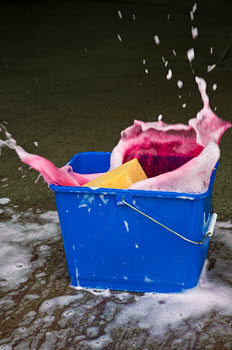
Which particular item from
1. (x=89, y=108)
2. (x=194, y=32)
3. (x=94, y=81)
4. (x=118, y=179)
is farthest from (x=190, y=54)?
(x=118, y=179)

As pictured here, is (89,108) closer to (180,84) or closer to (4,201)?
(180,84)

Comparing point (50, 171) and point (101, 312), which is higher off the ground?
point (50, 171)

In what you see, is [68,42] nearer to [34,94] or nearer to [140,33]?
[140,33]

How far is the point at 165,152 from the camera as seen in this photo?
1867 mm

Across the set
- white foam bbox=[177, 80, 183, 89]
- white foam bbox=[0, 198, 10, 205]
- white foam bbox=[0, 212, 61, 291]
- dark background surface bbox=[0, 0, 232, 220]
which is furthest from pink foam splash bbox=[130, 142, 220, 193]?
white foam bbox=[177, 80, 183, 89]

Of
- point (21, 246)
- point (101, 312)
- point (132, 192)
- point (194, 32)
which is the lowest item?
point (101, 312)

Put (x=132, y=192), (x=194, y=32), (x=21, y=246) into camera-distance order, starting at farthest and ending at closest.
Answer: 1. (x=194, y=32)
2. (x=21, y=246)
3. (x=132, y=192)

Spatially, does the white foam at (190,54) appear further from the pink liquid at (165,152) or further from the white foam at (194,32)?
the pink liquid at (165,152)

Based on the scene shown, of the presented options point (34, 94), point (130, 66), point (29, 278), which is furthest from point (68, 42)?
point (29, 278)

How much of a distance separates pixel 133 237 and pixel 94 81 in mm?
3464

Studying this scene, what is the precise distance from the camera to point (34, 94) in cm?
447

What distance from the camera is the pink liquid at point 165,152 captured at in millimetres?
1565

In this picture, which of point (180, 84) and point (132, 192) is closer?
point (132, 192)

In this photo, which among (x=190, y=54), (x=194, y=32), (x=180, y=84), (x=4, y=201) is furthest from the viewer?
(x=194, y=32)
